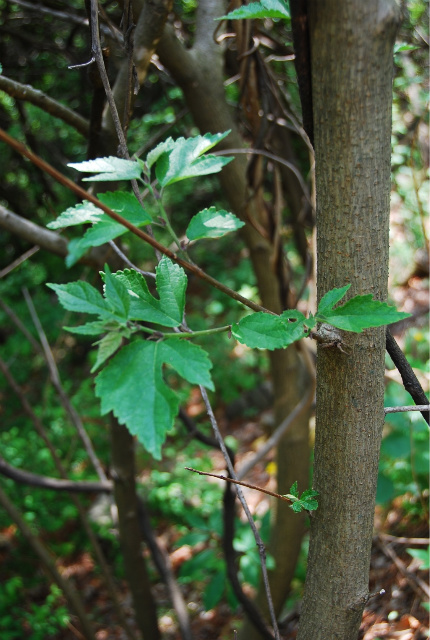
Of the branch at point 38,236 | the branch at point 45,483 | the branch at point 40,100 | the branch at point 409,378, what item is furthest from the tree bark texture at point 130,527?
the branch at point 409,378

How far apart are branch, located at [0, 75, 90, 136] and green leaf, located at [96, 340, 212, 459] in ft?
2.23

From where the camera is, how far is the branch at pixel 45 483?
1639 millimetres

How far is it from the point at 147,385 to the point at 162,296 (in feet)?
0.44

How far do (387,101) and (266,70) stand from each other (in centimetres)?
102

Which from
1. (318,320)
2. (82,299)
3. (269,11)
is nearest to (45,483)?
(82,299)

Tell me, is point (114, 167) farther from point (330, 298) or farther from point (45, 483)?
point (45, 483)

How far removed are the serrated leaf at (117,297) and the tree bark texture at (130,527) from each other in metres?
0.97

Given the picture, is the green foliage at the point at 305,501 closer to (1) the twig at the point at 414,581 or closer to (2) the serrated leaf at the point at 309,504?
(2) the serrated leaf at the point at 309,504

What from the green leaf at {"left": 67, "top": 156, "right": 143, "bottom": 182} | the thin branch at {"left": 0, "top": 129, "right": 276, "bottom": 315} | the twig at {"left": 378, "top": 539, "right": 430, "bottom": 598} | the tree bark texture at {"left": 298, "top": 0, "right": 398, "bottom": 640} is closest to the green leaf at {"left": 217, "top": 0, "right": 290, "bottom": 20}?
the tree bark texture at {"left": 298, "top": 0, "right": 398, "bottom": 640}

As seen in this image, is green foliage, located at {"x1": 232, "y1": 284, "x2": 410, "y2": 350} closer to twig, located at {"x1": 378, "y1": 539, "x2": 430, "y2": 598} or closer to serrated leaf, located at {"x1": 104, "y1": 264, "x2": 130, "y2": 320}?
serrated leaf, located at {"x1": 104, "y1": 264, "x2": 130, "y2": 320}

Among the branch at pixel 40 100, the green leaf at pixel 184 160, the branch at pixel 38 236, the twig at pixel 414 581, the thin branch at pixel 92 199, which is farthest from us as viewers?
the twig at pixel 414 581

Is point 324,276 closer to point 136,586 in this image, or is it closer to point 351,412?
point 351,412

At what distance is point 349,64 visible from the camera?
585 mm

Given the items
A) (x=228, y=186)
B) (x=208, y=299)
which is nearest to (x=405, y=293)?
(x=208, y=299)
